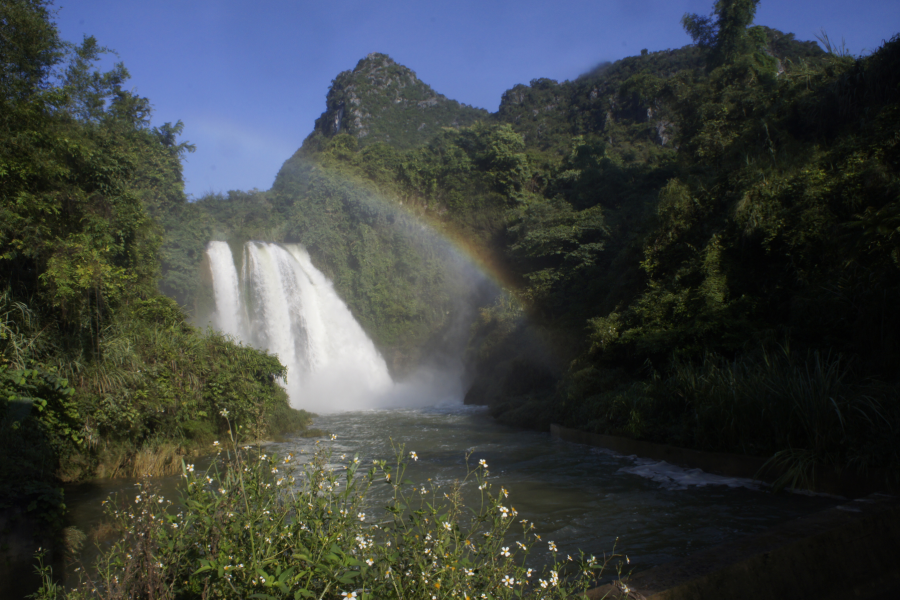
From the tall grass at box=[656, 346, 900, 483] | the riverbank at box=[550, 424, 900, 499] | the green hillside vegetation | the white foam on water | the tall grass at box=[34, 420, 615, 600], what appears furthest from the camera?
the green hillside vegetation

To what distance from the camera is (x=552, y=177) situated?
35.1 metres

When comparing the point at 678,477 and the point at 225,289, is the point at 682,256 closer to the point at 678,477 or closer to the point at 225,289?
the point at 678,477

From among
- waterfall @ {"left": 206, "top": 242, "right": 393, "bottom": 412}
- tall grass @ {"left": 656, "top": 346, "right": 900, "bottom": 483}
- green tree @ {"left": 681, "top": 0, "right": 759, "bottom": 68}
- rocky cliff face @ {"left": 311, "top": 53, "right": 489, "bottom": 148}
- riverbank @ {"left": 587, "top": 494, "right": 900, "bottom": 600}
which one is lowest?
riverbank @ {"left": 587, "top": 494, "right": 900, "bottom": 600}

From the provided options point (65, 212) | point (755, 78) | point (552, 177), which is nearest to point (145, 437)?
point (65, 212)

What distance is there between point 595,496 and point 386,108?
7981 centimetres

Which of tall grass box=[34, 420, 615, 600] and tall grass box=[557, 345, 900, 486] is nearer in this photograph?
tall grass box=[34, 420, 615, 600]

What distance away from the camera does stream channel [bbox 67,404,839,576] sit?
5.00 metres

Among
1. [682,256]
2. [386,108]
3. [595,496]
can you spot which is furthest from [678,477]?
[386,108]

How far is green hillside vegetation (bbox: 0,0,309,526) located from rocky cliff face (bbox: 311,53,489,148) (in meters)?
57.6

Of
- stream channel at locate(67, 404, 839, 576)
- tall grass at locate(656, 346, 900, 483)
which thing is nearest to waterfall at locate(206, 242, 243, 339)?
stream channel at locate(67, 404, 839, 576)

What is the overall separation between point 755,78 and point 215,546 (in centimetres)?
2272

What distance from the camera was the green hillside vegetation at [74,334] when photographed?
792 cm

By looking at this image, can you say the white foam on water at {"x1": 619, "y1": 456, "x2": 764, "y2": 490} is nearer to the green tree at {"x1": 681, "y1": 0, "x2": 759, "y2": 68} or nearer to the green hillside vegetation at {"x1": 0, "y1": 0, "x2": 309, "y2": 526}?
the green hillside vegetation at {"x1": 0, "y1": 0, "x2": 309, "y2": 526}

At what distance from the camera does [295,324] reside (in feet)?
90.8
